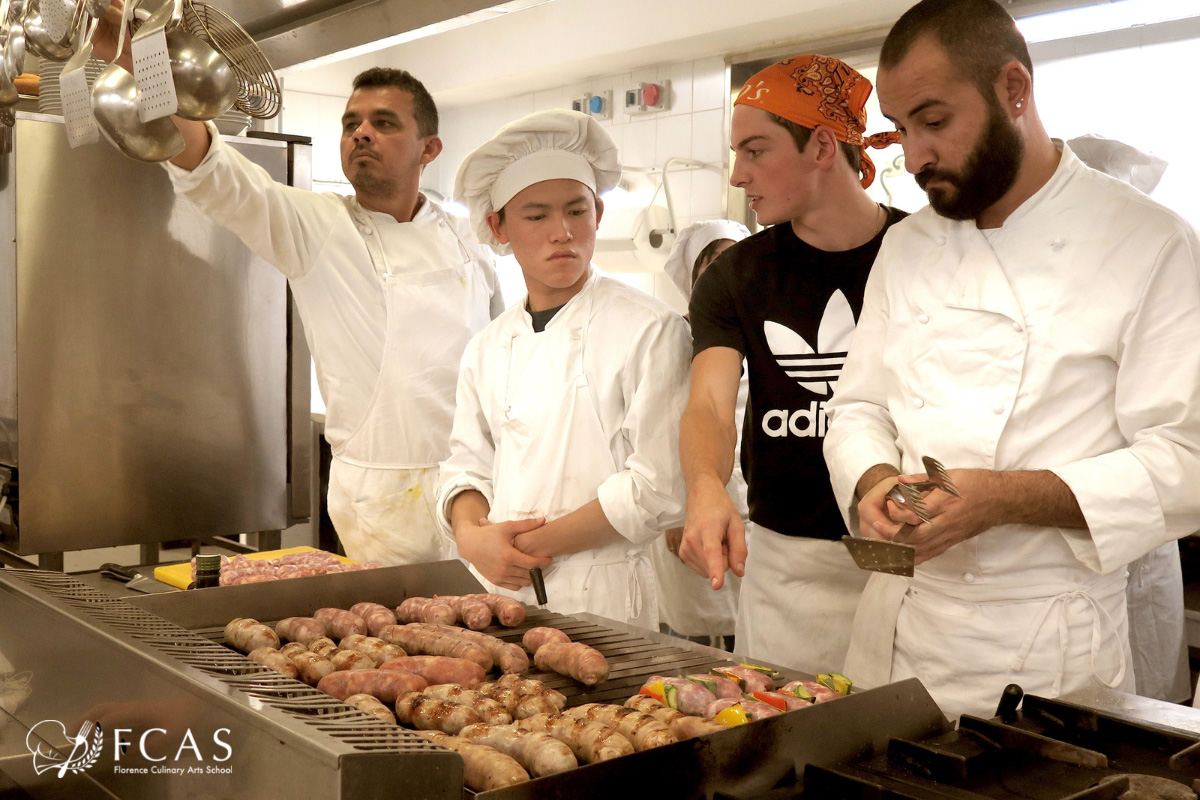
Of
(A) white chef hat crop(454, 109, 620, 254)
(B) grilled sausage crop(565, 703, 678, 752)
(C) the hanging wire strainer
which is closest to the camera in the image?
(B) grilled sausage crop(565, 703, 678, 752)

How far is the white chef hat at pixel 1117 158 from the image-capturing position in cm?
318

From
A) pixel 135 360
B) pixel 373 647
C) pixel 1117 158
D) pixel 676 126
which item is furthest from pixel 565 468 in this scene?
pixel 676 126

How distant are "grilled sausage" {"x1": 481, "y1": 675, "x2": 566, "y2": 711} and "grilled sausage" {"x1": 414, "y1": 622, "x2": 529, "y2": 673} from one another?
58mm

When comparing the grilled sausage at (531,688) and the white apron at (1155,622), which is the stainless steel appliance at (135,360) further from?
the white apron at (1155,622)

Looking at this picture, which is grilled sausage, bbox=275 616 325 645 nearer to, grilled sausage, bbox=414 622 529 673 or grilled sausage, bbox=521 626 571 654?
grilled sausage, bbox=414 622 529 673

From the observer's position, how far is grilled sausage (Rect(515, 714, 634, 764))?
124 cm

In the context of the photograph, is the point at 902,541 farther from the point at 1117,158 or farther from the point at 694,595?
the point at 1117,158

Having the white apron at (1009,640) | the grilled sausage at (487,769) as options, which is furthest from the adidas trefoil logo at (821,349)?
the grilled sausage at (487,769)

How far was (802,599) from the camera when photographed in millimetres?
2193

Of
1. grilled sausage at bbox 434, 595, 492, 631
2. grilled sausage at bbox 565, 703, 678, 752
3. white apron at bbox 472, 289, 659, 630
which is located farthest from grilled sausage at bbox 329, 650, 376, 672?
white apron at bbox 472, 289, 659, 630

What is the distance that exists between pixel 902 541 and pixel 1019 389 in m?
0.33

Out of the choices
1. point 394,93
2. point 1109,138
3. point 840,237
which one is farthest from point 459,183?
point 1109,138

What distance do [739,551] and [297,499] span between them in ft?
7.55

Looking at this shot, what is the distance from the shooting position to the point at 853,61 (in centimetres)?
428
